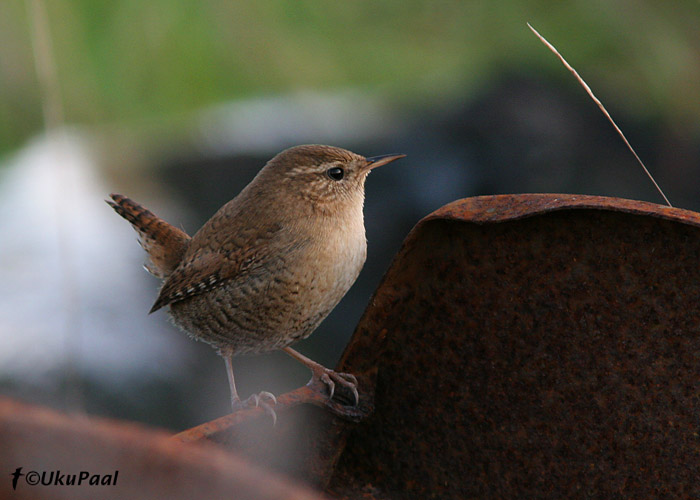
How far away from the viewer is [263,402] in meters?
1.67

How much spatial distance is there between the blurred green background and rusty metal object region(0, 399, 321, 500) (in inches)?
99.6

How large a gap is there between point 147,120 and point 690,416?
4.87 metres

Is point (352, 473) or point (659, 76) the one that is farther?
point (659, 76)

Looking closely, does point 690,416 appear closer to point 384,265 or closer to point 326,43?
point 384,265

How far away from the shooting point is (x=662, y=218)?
123cm

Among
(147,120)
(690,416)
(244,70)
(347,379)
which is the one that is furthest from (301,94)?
(690,416)

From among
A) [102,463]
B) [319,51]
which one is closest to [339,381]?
[102,463]

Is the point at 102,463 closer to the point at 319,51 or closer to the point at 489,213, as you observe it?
the point at 489,213

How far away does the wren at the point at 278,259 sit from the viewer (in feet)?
6.22

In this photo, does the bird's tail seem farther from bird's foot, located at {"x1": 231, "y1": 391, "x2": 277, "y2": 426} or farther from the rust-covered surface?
the rust-covered surface

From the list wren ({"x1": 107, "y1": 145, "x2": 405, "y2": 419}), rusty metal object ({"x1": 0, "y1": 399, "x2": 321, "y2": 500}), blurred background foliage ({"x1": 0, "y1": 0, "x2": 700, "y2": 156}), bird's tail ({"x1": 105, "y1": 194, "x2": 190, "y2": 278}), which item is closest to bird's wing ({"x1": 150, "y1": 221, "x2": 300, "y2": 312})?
wren ({"x1": 107, "y1": 145, "x2": 405, "y2": 419})

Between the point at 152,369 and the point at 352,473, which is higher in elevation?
the point at 352,473

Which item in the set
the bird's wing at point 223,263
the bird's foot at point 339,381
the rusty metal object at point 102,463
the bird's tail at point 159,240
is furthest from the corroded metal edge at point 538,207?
the bird's tail at point 159,240

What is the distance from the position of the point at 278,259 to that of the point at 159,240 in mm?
663
